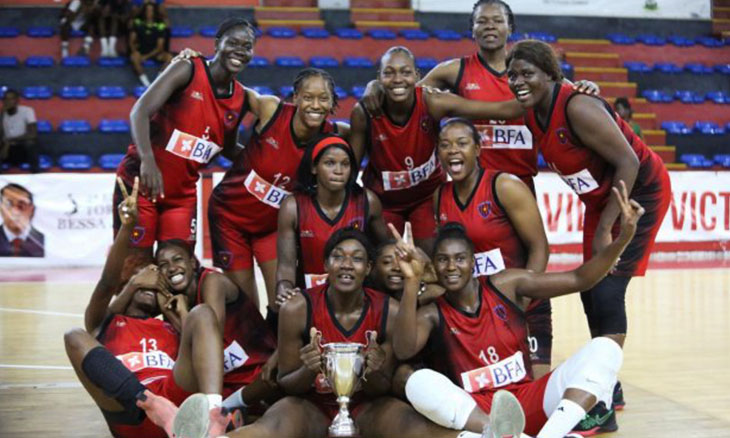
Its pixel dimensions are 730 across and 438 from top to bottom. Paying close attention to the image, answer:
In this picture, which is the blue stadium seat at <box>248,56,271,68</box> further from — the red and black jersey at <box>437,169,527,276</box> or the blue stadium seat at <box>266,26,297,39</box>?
the red and black jersey at <box>437,169,527,276</box>

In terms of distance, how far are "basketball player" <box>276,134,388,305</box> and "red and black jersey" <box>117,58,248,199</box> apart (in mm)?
673

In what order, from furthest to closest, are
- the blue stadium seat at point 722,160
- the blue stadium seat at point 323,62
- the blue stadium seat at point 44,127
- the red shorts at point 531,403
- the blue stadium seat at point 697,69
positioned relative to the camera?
the blue stadium seat at point 697,69, the blue stadium seat at point 722,160, the blue stadium seat at point 323,62, the blue stadium seat at point 44,127, the red shorts at point 531,403

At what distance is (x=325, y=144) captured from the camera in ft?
14.5

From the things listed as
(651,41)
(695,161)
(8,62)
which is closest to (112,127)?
(8,62)

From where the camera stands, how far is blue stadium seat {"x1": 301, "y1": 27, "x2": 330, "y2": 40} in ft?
47.8

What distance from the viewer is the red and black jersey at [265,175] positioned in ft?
16.1

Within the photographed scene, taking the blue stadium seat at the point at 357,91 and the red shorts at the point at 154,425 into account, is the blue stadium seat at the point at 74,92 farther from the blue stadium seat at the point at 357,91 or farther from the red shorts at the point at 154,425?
the red shorts at the point at 154,425

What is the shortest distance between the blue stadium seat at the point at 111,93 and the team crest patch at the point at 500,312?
995 centimetres

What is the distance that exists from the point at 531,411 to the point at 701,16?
14480 millimetres

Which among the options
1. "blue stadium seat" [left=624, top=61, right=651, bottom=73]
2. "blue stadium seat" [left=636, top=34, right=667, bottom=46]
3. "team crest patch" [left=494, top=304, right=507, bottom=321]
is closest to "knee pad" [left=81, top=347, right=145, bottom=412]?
"team crest patch" [left=494, top=304, right=507, bottom=321]

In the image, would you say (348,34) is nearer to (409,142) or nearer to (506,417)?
(409,142)

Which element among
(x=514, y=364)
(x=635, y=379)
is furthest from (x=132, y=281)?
(x=635, y=379)

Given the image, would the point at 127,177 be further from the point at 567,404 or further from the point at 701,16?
the point at 701,16

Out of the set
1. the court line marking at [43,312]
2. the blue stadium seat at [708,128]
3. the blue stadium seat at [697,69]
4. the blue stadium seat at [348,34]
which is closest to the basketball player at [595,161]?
the court line marking at [43,312]
